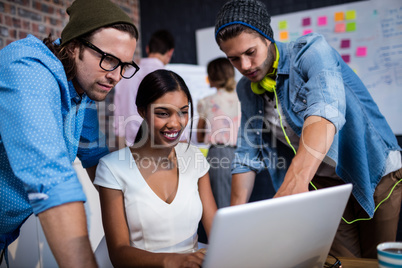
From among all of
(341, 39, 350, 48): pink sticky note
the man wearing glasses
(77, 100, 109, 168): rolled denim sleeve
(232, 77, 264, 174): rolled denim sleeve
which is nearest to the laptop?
the man wearing glasses

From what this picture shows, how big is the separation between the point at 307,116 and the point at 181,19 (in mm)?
3282

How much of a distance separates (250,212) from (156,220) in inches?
31.4

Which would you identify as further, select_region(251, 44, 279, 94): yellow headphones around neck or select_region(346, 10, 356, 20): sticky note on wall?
select_region(346, 10, 356, 20): sticky note on wall

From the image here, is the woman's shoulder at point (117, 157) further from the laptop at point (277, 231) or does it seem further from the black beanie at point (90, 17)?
the laptop at point (277, 231)

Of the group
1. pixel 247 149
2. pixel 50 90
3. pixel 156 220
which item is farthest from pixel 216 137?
pixel 50 90

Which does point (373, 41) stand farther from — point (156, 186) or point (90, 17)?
point (90, 17)

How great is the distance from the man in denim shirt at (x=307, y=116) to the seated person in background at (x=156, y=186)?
196mm

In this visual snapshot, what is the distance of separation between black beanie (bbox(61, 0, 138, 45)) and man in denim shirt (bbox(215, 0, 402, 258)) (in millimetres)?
418

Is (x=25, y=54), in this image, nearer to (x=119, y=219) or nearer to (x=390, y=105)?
(x=119, y=219)

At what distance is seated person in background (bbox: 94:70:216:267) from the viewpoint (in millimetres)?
1286

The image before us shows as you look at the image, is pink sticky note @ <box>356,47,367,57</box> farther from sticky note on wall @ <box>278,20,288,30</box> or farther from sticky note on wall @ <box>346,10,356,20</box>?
sticky note on wall @ <box>278,20,288,30</box>

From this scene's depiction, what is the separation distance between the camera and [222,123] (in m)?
2.92

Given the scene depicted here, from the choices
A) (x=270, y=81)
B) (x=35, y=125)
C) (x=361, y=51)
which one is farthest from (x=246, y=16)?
(x=361, y=51)

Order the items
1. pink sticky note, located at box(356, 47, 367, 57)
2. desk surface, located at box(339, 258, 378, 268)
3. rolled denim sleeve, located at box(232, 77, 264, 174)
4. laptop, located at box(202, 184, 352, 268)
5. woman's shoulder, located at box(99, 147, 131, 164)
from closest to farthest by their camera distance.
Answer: laptop, located at box(202, 184, 352, 268) < desk surface, located at box(339, 258, 378, 268) < woman's shoulder, located at box(99, 147, 131, 164) < rolled denim sleeve, located at box(232, 77, 264, 174) < pink sticky note, located at box(356, 47, 367, 57)
